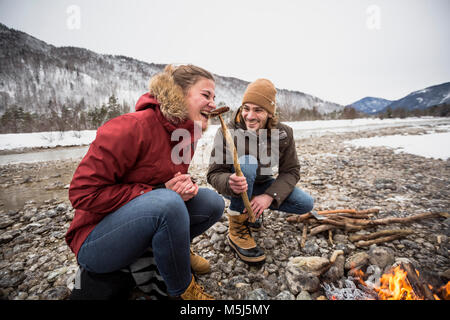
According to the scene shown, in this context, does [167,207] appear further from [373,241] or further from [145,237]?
[373,241]

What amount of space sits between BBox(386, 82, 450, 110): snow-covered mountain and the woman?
121575mm

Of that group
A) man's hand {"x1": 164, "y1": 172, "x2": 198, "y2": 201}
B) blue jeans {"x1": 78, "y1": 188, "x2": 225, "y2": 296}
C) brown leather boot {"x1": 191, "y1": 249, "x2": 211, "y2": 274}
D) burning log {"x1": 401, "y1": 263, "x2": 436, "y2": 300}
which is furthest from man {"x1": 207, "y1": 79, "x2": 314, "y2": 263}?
burning log {"x1": 401, "y1": 263, "x2": 436, "y2": 300}

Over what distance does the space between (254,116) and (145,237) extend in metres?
1.61

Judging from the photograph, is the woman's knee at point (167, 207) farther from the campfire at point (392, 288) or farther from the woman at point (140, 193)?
the campfire at point (392, 288)

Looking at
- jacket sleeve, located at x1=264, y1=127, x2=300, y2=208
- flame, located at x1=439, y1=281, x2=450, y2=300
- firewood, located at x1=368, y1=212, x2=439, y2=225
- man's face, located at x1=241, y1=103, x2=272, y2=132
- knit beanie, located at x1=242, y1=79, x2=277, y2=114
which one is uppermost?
knit beanie, located at x1=242, y1=79, x2=277, y2=114

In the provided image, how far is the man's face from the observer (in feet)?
7.08

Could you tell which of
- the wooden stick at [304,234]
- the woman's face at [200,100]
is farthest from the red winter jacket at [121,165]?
the wooden stick at [304,234]

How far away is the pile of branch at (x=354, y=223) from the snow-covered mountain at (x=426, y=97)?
119m

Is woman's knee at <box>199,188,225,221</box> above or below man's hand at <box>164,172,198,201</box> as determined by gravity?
below

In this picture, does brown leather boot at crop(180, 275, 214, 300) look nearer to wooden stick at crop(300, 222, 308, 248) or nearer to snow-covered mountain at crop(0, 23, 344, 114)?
wooden stick at crop(300, 222, 308, 248)

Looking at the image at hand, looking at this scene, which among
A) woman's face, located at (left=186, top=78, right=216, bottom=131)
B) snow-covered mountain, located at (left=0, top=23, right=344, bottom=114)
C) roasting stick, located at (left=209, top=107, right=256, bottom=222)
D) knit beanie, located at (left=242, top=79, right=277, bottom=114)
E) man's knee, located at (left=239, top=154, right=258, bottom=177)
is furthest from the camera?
snow-covered mountain, located at (left=0, top=23, right=344, bottom=114)

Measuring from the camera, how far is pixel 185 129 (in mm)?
1514
